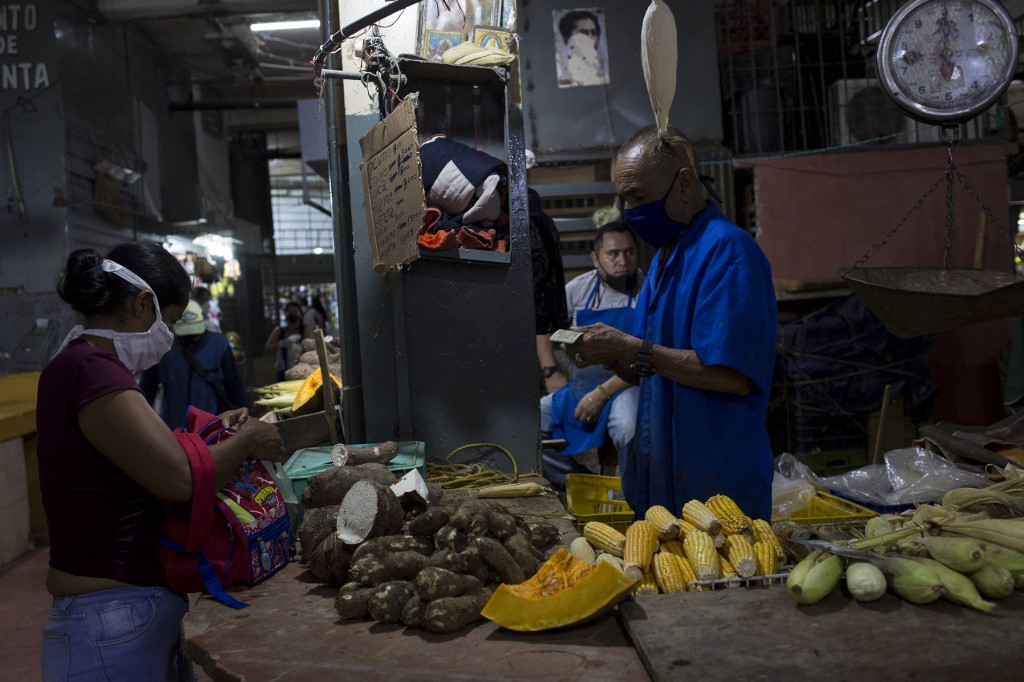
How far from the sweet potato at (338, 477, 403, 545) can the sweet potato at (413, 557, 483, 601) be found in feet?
1.05

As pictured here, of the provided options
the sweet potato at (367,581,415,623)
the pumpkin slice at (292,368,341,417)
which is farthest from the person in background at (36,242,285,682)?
the pumpkin slice at (292,368,341,417)

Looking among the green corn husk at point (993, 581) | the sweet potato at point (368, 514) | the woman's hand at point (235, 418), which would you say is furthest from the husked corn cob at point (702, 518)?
the woman's hand at point (235, 418)

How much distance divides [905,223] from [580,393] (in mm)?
4847

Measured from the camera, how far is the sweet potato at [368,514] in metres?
2.39

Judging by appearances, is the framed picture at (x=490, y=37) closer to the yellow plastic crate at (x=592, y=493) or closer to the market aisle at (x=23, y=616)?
the yellow plastic crate at (x=592, y=493)

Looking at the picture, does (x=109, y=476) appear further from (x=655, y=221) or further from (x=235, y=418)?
(x=655, y=221)

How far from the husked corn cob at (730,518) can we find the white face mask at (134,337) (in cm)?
171

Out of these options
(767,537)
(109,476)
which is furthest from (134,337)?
(767,537)

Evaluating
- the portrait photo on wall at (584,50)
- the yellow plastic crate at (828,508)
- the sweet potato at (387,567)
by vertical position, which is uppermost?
the portrait photo on wall at (584,50)

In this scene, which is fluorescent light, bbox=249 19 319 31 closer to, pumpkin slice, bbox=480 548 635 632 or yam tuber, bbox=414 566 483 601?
yam tuber, bbox=414 566 483 601

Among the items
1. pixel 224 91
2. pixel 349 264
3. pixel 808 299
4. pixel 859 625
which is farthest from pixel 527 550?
pixel 224 91

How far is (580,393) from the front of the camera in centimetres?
568

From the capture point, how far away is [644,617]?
76.1 inches

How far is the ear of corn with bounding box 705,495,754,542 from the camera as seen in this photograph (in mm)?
2324
